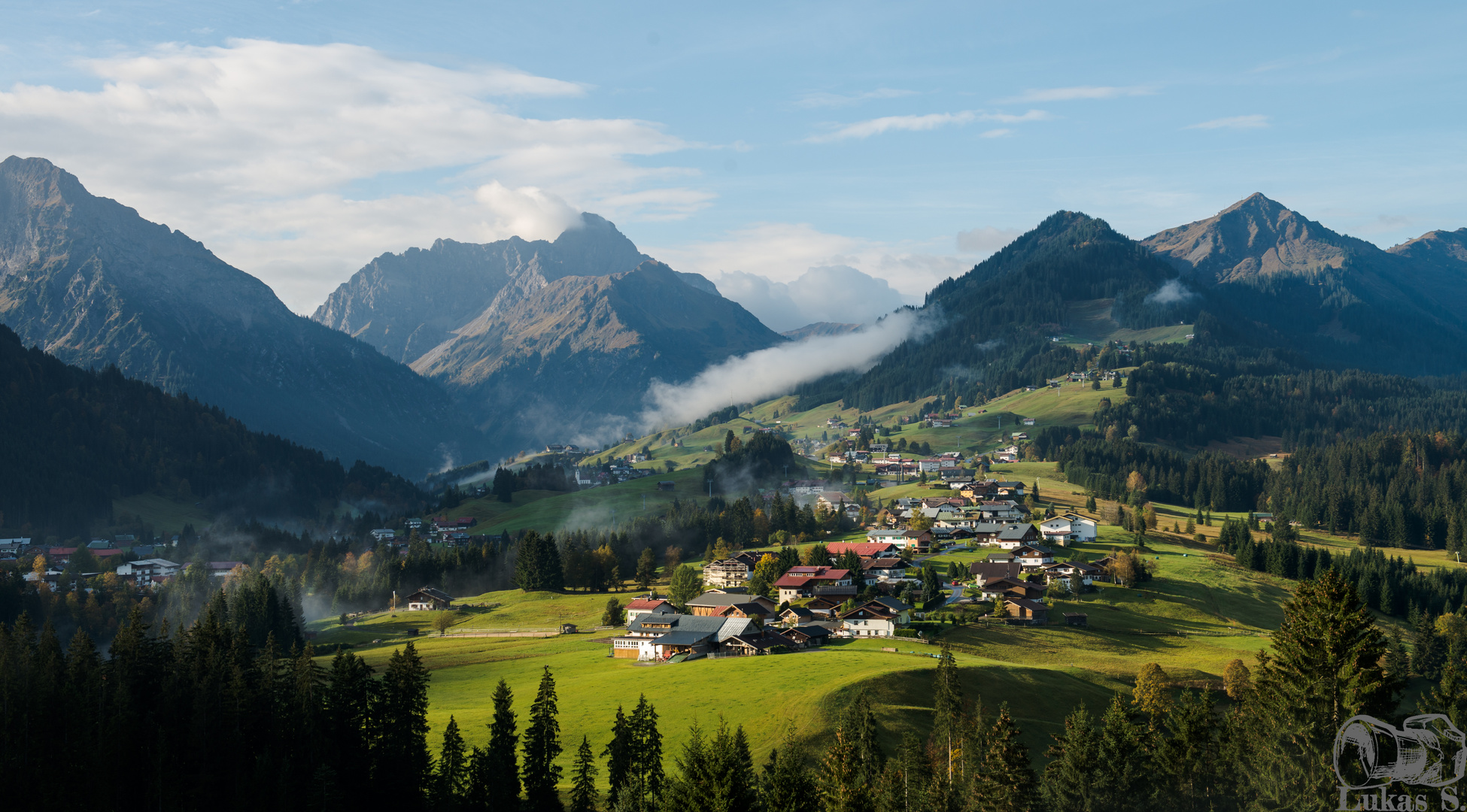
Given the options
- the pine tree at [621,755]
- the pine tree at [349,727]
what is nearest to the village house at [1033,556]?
the pine tree at [621,755]

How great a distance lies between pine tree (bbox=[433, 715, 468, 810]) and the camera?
52750 mm

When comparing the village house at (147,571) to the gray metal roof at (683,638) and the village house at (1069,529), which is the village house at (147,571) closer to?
the gray metal roof at (683,638)

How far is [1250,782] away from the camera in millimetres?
42281

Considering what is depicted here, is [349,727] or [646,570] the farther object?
[646,570]

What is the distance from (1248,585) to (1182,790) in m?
94.5

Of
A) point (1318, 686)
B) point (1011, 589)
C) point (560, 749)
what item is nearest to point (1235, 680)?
point (1011, 589)

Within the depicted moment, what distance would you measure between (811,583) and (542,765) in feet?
231

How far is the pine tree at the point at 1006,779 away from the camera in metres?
45.9

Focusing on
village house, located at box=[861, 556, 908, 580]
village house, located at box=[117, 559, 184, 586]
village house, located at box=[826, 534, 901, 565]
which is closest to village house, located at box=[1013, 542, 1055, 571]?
village house, located at box=[861, 556, 908, 580]

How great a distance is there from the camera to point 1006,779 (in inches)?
1825

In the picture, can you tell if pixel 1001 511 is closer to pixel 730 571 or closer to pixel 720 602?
pixel 730 571

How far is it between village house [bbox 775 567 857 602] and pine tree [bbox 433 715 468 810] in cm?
6675

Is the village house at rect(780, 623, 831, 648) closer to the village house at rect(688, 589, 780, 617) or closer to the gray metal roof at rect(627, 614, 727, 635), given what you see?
the gray metal roof at rect(627, 614, 727, 635)

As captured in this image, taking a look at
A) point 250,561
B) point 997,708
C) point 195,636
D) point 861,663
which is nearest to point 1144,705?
point 997,708
